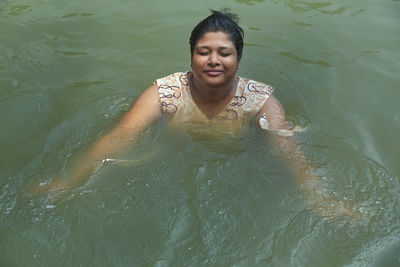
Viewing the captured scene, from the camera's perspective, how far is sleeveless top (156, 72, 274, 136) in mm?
3254

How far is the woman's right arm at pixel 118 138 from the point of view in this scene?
112 inches

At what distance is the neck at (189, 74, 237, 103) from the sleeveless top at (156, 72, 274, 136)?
38 mm

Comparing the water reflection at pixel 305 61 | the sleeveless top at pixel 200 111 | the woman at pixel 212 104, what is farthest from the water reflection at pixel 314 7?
the sleeveless top at pixel 200 111

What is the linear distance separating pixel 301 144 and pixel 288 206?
0.68 metres

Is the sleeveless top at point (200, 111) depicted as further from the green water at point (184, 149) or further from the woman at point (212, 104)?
the green water at point (184, 149)

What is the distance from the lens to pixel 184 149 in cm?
312

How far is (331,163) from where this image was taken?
3.09 metres

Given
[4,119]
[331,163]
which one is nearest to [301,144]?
[331,163]

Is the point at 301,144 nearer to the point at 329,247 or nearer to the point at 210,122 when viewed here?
the point at 210,122

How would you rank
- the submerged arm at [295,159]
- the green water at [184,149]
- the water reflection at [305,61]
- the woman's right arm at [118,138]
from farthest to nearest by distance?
1. the water reflection at [305,61]
2. the woman's right arm at [118,138]
3. the submerged arm at [295,159]
4. the green water at [184,149]

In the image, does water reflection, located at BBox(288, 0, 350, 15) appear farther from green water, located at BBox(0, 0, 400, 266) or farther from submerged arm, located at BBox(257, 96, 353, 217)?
submerged arm, located at BBox(257, 96, 353, 217)

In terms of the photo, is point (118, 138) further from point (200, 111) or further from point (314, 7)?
point (314, 7)

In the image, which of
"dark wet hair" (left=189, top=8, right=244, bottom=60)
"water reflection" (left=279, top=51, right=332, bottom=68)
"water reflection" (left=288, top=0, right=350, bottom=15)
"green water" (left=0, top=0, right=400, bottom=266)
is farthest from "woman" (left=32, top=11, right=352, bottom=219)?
"water reflection" (left=288, top=0, right=350, bottom=15)

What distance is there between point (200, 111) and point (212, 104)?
10 cm
